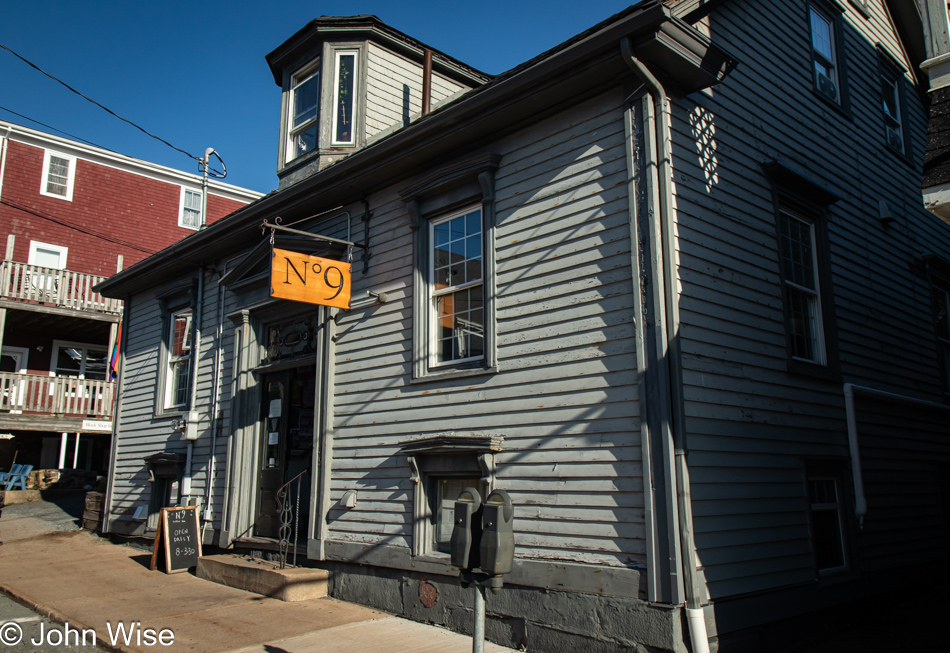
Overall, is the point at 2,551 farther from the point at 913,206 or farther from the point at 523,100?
the point at 913,206

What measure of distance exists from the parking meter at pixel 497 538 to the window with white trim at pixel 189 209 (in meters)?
25.5

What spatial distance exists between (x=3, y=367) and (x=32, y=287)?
365cm

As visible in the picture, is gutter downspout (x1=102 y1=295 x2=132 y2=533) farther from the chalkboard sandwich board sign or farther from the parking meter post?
the parking meter post

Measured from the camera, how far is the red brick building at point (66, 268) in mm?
19922

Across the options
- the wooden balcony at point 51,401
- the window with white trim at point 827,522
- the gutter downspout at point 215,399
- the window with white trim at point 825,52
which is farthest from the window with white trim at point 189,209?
the window with white trim at point 827,522

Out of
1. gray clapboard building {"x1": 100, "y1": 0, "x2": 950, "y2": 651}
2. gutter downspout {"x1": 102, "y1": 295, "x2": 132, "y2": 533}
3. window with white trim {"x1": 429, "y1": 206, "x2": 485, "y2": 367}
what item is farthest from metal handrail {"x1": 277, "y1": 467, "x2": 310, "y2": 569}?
gutter downspout {"x1": 102, "y1": 295, "x2": 132, "y2": 533}

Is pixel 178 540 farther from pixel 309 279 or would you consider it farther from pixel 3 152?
pixel 3 152

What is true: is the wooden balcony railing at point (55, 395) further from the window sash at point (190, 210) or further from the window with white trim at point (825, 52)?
the window with white trim at point (825, 52)

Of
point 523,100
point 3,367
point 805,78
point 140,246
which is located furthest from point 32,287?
point 805,78

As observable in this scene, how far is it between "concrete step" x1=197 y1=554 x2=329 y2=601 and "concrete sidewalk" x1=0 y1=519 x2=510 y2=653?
0.47 ft

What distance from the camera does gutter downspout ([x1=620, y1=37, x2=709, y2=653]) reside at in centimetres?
572

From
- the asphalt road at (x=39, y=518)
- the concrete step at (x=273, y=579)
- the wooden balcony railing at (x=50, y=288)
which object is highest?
the wooden balcony railing at (x=50, y=288)

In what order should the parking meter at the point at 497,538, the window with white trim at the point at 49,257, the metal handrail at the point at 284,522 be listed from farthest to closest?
the window with white trim at the point at 49,257 → the metal handrail at the point at 284,522 → the parking meter at the point at 497,538

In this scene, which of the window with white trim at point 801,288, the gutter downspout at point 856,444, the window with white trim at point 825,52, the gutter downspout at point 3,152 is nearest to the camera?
the gutter downspout at point 856,444
